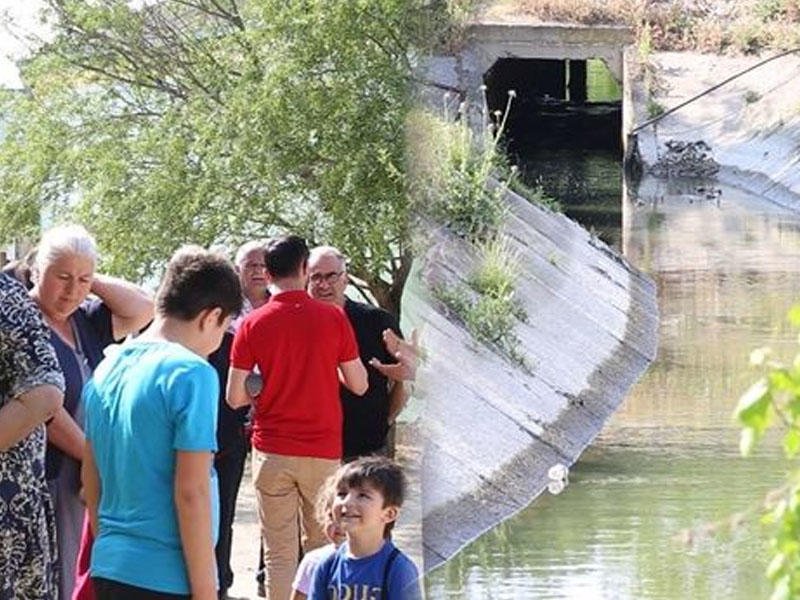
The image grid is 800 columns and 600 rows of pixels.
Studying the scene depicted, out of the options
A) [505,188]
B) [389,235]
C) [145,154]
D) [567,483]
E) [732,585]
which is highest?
[145,154]

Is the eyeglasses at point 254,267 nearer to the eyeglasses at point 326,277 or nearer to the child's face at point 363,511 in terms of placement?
the eyeglasses at point 326,277

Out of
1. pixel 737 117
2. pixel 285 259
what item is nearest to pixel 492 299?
pixel 285 259

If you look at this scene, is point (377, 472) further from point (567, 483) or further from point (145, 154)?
point (145, 154)

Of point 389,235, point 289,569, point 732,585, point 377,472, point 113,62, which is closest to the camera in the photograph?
point 377,472

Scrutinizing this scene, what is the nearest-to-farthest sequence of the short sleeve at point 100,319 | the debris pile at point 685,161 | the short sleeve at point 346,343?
the short sleeve at point 100,319, the short sleeve at point 346,343, the debris pile at point 685,161

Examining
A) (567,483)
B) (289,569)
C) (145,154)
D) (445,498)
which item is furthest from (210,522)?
(145,154)

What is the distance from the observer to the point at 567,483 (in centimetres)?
435

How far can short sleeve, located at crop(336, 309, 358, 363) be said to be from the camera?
378 cm

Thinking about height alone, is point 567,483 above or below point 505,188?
below

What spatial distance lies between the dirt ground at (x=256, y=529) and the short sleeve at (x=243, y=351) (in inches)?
14.8

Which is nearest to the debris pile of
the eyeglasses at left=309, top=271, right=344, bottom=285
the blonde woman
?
the eyeglasses at left=309, top=271, right=344, bottom=285

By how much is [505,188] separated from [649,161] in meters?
5.08

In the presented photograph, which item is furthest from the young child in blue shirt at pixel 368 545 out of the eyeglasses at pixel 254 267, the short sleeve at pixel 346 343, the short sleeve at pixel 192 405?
the eyeglasses at pixel 254 267

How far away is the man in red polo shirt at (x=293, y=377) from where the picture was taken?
378 centimetres
